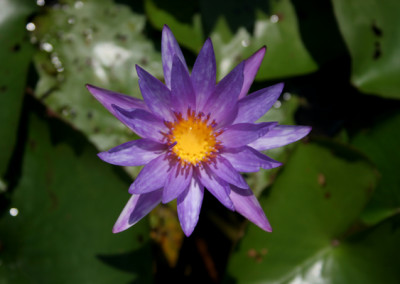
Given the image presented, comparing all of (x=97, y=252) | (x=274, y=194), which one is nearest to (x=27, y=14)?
(x=97, y=252)

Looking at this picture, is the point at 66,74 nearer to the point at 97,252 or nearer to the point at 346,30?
the point at 97,252

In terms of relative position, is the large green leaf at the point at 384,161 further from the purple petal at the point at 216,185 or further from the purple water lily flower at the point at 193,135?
the purple petal at the point at 216,185

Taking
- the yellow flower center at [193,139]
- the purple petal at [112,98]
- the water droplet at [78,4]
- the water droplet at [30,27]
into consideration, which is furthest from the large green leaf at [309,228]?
the water droplet at [30,27]

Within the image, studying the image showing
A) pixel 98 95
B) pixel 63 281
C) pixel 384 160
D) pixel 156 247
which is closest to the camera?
pixel 98 95

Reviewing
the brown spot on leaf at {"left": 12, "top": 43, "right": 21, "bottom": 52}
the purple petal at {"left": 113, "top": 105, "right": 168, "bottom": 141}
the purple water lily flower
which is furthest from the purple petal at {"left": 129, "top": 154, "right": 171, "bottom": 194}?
the brown spot on leaf at {"left": 12, "top": 43, "right": 21, "bottom": 52}

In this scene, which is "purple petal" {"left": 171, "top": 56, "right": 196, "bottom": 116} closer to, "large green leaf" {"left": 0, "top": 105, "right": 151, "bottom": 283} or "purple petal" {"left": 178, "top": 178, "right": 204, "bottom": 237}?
"purple petal" {"left": 178, "top": 178, "right": 204, "bottom": 237}
